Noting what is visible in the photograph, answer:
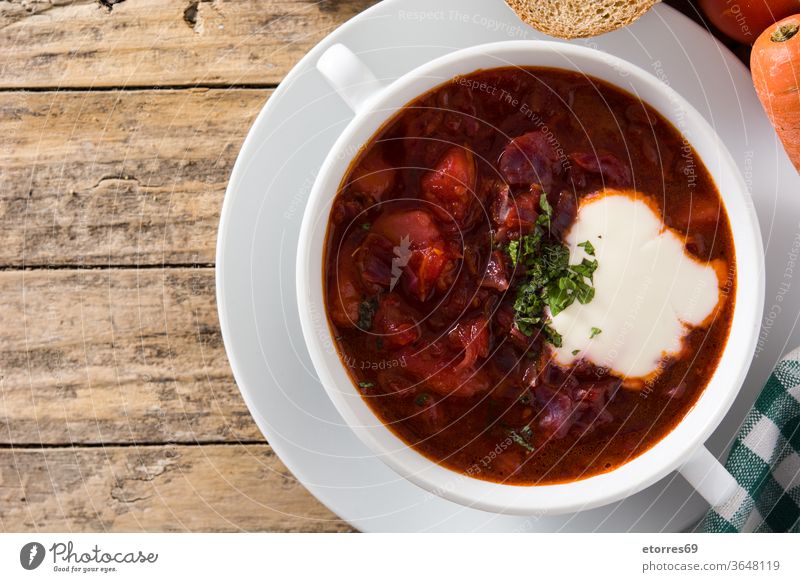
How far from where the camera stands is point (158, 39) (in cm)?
250

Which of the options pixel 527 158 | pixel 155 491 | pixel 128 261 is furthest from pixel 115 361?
pixel 527 158

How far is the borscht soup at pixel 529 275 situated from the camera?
6.59 feet

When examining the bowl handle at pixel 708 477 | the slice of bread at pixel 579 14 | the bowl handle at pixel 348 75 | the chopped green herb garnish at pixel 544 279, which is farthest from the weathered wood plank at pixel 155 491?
the slice of bread at pixel 579 14

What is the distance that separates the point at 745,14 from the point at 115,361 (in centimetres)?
233

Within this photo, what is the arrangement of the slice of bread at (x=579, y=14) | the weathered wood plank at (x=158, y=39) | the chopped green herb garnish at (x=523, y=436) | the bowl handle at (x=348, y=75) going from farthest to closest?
the weathered wood plank at (x=158, y=39)
the chopped green herb garnish at (x=523, y=436)
the slice of bread at (x=579, y=14)
the bowl handle at (x=348, y=75)

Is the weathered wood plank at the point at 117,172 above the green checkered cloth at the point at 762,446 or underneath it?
underneath

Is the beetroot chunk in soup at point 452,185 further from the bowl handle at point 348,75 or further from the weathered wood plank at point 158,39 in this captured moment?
the weathered wood plank at point 158,39

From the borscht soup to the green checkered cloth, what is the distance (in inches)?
8.5

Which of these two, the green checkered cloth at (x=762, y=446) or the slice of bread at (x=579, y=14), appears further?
the green checkered cloth at (x=762, y=446)

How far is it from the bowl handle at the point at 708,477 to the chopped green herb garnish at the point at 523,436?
415 mm

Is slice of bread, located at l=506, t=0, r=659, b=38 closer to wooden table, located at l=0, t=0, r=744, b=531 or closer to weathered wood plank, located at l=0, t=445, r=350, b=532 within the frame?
wooden table, located at l=0, t=0, r=744, b=531

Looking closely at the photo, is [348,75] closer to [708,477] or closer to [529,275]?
[529,275]

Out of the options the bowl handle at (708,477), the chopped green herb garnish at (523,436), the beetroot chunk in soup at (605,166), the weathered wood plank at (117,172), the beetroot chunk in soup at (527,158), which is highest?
the beetroot chunk in soup at (605,166)

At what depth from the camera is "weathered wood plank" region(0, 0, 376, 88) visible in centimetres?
247
